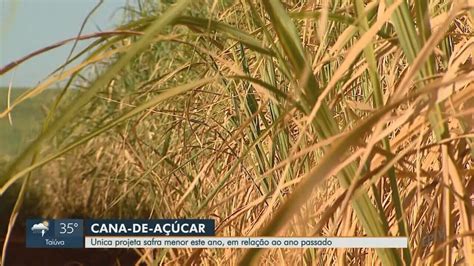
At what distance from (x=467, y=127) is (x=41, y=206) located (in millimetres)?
1571

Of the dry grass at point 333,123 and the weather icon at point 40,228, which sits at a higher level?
the weather icon at point 40,228

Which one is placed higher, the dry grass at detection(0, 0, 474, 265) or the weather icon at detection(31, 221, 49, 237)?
the weather icon at detection(31, 221, 49, 237)

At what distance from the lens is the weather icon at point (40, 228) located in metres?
1.01
